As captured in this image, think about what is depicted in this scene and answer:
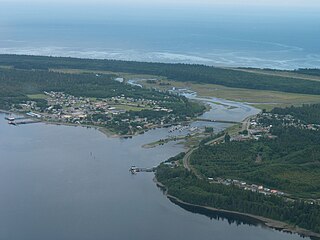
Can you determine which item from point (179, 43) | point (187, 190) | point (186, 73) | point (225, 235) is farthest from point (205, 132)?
point (179, 43)

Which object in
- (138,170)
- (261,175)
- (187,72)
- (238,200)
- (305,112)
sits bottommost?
(238,200)

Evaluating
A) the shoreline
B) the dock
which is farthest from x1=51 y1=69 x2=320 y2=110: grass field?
the shoreline

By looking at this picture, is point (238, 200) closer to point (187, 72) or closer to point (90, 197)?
point (90, 197)

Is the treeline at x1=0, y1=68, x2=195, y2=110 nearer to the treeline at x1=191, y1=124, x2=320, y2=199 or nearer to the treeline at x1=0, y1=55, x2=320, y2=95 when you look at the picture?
the treeline at x1=0, y1=55, x2=320, y2=95

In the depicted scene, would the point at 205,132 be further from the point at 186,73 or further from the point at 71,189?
the point at 186,73

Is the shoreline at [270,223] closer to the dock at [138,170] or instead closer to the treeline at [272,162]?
the treeline at [272,162]

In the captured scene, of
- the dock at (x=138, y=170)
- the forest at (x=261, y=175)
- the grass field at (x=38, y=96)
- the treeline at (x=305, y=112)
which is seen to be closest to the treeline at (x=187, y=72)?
the treeline at (x=305, y=112)

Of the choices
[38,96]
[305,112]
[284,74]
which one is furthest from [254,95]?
[38,96]

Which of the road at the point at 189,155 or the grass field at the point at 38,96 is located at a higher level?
the grass field at the point at 38,96
